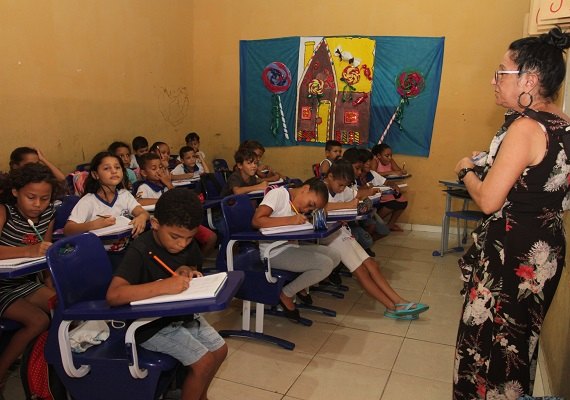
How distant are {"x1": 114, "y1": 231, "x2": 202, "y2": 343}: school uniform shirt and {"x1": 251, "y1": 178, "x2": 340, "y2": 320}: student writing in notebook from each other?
1004mm

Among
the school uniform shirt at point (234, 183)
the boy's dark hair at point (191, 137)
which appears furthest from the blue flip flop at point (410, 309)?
the boy's dark hair at point (191, 137)

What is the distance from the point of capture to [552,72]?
1.49 m

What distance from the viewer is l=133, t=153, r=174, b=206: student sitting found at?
3.84 meters

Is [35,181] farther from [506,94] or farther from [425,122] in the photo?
[425,122]

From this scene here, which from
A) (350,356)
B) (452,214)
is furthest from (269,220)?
(452,214)

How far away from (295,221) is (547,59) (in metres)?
1.58

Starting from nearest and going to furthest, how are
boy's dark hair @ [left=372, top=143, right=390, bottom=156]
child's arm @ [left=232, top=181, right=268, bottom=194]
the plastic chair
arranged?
the plastic chair < child's arm @ [left=232, top=181, right=268, bottom=194] < boy's dark hair @ [left=372, top=143, right=390, bottom=156]

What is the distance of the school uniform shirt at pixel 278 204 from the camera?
286cm

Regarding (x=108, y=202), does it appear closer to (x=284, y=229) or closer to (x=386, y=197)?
(x=284, y=229)

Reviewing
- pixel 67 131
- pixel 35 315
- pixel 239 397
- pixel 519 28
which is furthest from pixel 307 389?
pixel 519 28

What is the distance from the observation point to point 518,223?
5.05ft

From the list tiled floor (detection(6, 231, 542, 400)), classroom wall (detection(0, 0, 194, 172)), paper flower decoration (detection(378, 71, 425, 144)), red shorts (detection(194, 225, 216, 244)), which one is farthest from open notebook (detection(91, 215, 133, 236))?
paper flower decoration (detection(378, 71, 425, 144))

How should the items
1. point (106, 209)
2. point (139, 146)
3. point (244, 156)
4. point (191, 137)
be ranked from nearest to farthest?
point (106, 209), point (244, 156), point (139, 146), point (191, 137)

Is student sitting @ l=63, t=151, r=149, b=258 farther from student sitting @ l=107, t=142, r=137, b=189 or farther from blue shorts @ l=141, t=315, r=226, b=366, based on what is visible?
student sitting @ l=107, t=142, r=137, b=189
